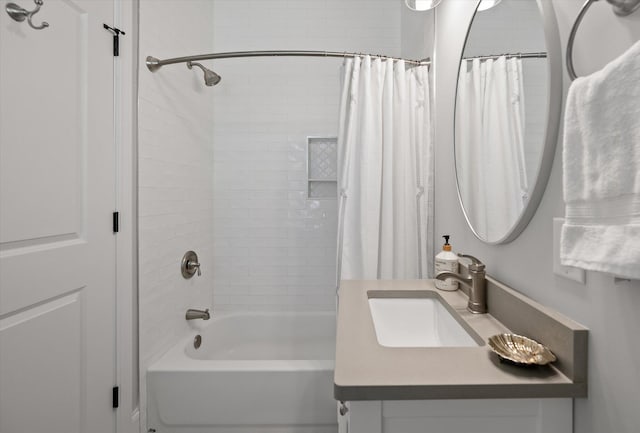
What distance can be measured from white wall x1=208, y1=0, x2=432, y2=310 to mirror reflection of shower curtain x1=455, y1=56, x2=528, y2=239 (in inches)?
54.8

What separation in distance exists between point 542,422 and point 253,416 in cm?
131

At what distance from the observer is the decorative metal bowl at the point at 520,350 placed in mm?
701

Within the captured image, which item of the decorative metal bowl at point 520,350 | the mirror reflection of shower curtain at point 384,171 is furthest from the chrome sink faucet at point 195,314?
the decorative metal bowl at point 520,350

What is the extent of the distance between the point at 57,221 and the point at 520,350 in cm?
147

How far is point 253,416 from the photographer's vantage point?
162 centimetres

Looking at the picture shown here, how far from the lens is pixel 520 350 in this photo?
0.77 metres

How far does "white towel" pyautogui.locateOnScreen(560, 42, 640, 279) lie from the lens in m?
0.51

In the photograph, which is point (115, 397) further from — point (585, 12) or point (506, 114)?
point (585, 12)

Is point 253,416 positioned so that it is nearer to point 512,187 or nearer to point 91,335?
point 91,335

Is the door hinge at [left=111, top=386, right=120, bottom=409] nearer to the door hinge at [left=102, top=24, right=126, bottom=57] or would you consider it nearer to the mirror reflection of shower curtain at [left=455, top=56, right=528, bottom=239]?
the door hinge at [left=102, top=24, right=126, bottom=57]

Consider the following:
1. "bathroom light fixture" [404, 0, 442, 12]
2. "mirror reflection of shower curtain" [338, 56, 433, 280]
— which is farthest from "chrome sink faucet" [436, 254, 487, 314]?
"bathroom light fixture" [404, 0, 442, 12]

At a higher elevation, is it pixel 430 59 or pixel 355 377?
pixel 430 59

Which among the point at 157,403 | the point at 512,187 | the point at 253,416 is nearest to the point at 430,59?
the point at 512,187

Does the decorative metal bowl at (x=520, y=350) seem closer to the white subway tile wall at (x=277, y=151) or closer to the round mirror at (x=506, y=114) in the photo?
the round mirror at (x=506, y=114)
